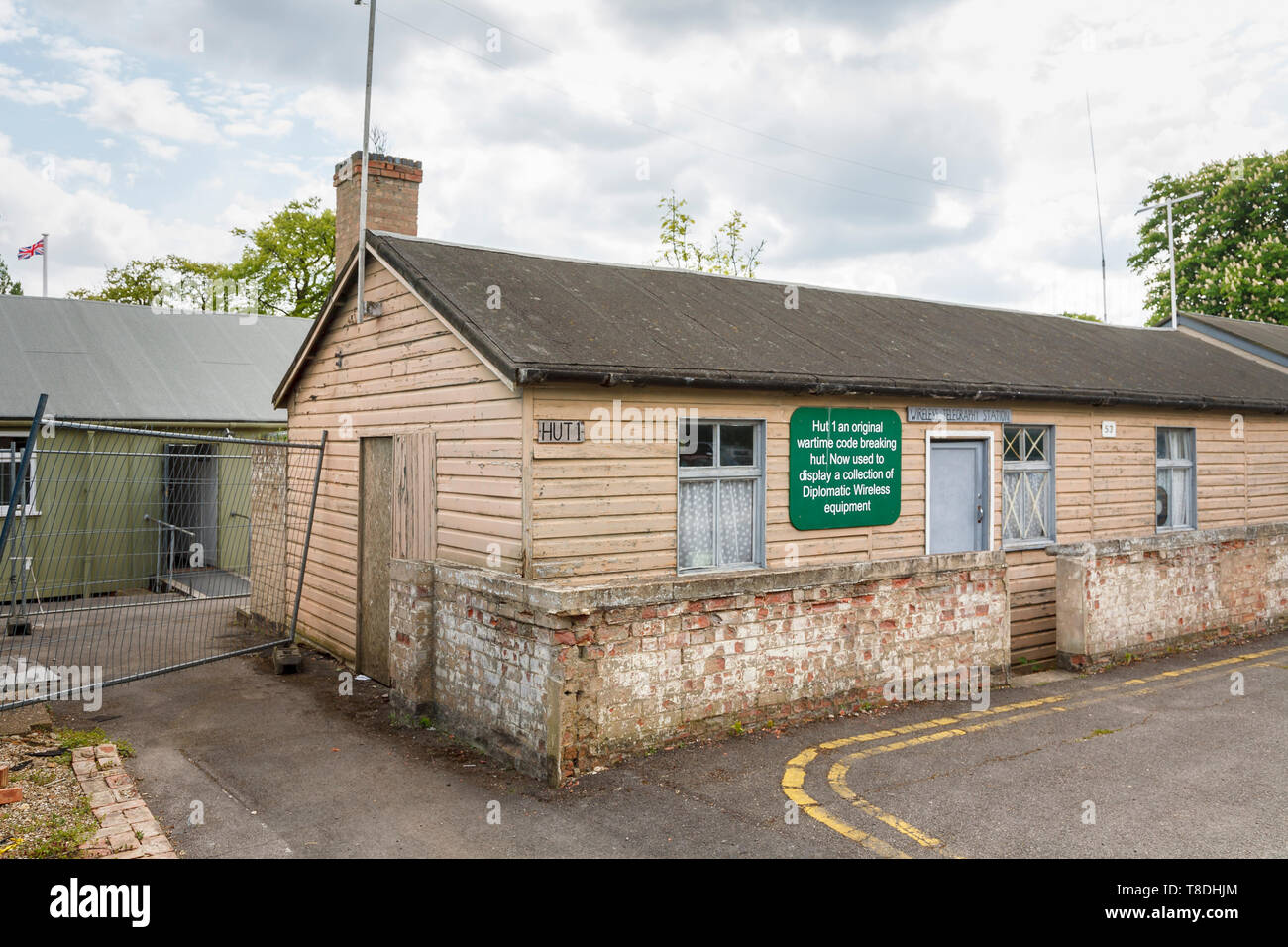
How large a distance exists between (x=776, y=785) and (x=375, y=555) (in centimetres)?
567

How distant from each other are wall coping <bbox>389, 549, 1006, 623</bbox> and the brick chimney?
5369 mm

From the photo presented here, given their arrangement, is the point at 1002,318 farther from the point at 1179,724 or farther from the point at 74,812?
the point at 74,812

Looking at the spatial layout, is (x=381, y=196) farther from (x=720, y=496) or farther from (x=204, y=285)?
(x=204, y=285)

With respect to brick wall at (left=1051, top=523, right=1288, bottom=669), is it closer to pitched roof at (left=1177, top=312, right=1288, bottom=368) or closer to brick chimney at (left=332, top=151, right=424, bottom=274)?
pitched roof at (left=1177, top=312, right=1288, bottom=368)

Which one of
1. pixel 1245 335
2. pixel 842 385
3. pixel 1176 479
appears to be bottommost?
pixel 1176 479

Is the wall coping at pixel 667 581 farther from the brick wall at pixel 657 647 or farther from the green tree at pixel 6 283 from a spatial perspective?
the green tree at pixel 6 283

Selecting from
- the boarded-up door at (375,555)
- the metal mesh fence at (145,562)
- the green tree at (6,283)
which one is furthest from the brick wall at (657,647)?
the green tree at (6,283)

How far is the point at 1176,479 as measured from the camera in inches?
558

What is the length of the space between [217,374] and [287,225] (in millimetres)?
24560

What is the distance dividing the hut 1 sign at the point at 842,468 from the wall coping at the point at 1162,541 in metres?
2.16

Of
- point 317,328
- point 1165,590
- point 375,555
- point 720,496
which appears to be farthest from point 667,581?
point 1165,590

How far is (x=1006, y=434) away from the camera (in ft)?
39.7

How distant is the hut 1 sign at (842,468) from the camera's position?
9.83 metres

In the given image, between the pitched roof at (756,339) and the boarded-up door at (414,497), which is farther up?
the pitched roof at (756,339)
